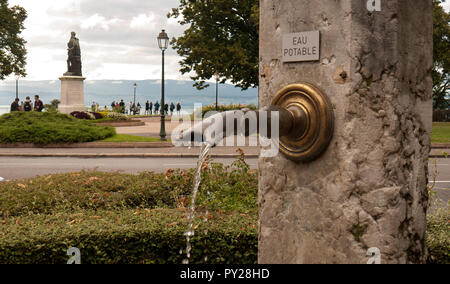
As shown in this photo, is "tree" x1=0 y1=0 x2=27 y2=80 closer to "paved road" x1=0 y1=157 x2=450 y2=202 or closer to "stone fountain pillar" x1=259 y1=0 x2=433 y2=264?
"paved road" x1=0 y1=157 x2=450 y2=202

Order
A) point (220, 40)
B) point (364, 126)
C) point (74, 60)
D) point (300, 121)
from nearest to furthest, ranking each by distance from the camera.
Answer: point (364, 126)
point (300, 121)
point (220, 40)
point (74, 60)

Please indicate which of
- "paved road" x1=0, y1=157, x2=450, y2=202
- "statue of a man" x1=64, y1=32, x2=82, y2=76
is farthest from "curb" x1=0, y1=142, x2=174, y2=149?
"statue of a man" x1=64, y1=32, x2=82, y2=76

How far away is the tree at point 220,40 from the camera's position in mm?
24266

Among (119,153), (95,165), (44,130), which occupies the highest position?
(44,130)

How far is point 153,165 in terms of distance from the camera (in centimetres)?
1386

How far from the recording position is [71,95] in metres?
35.4

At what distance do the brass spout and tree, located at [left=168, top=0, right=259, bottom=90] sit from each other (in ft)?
70.6

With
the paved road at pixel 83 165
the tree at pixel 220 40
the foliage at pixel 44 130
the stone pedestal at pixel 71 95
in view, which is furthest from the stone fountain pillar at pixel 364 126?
the stone pedestal at pixel 71 95

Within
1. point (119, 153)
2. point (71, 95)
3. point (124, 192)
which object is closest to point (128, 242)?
point (124, 192)

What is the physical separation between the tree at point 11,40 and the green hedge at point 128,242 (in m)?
39.0

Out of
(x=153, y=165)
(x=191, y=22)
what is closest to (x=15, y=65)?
(x=191, y=22)

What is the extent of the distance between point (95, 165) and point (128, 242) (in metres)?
10.6

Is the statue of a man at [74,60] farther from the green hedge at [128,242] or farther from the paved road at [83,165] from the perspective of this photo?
the green hedge at [128,242]

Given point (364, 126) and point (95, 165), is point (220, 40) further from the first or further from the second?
point (364, 126)
